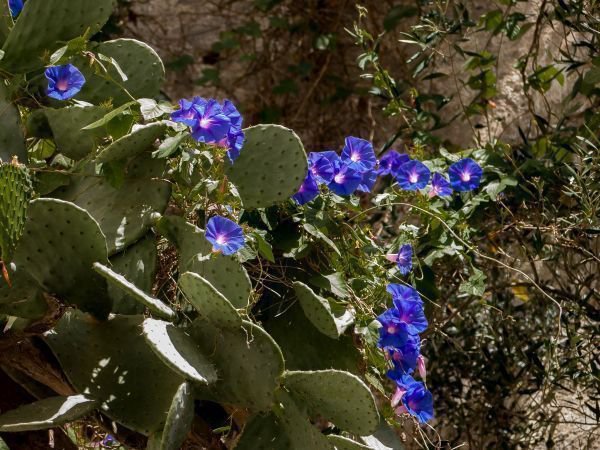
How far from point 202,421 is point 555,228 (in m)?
1.02

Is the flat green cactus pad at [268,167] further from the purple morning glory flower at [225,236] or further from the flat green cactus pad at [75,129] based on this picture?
the flat green cactus pad at [75,129]

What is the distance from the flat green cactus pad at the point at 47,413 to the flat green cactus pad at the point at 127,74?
1.94 feet

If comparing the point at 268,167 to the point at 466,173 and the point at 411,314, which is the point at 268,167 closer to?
the point at 411,314

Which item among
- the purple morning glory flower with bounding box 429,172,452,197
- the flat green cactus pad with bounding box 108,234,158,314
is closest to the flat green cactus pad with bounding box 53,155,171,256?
the flat green cactus pad with bounding box 108,234,158,314

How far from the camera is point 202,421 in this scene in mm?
1981

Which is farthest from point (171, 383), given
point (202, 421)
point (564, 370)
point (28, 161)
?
point (564, 370)

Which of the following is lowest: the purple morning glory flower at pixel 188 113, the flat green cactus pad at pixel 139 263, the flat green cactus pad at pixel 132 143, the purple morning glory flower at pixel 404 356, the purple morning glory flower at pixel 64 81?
the purple morning glory flower at pixel 404 356

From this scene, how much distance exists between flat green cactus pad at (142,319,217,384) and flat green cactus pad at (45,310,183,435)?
9 cm

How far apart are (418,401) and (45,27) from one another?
3.28 feet

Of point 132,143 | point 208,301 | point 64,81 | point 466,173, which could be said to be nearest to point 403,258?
point 466,173

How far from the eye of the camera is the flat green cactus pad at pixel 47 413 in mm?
1757

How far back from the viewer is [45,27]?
1.88 metres

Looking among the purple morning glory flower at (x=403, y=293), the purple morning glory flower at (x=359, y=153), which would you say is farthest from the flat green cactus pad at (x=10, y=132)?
the purple morning glory flower at (x=403, y=293)

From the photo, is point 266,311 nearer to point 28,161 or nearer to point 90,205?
point 90,205
